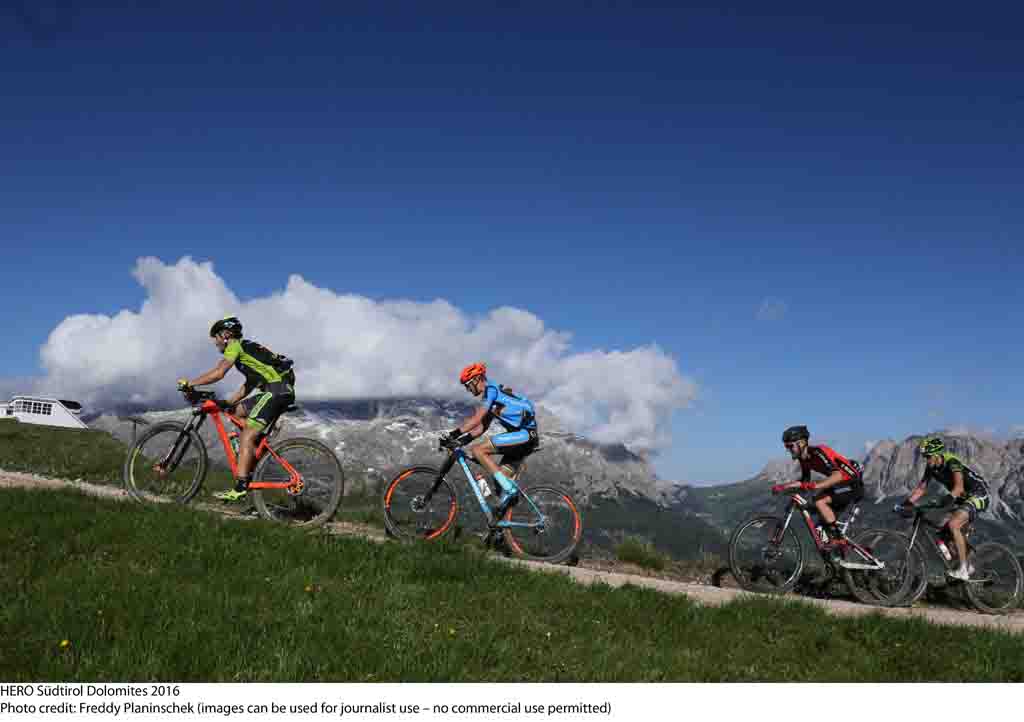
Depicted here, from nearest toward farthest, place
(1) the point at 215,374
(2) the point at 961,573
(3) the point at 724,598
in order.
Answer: (3) the point at 724,598
(1) the point at 215,374
(2) the point at 961,573

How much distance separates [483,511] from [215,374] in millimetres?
5037

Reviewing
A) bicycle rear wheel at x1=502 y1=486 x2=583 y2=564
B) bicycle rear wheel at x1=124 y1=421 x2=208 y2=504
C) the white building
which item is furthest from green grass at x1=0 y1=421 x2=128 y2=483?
the white building

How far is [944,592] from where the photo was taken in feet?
42.8

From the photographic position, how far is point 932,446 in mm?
13578

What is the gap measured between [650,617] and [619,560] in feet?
26.4

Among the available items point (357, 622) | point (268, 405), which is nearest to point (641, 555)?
point (268, 405)

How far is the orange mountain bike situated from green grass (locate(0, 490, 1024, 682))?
7.45 ft

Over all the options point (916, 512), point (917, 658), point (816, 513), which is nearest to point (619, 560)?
point (816, 513)

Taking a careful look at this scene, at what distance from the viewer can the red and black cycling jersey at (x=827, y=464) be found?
38.8ft

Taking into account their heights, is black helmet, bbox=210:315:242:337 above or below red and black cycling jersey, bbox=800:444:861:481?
above

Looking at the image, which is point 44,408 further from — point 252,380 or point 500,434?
point 500,434

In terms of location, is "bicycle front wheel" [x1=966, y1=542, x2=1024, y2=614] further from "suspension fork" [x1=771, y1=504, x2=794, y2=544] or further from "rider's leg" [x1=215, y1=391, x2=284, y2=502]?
"rider's leg" [x1=215, y1=391, x2=284, y2=502]

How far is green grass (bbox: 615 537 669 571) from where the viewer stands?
14.6 meters
